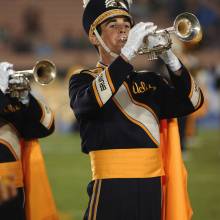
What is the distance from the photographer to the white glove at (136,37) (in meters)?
3.35

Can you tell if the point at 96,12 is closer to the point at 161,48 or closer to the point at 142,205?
the point at 161,48

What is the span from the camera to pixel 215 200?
24.7ft

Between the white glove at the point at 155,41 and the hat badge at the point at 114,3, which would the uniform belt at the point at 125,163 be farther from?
the hat badge at the point at 114,3

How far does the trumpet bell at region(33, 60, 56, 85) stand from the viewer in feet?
13.4

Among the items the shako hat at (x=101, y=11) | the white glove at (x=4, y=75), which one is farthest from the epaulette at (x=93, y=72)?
the white glove at (x=4, y=75)

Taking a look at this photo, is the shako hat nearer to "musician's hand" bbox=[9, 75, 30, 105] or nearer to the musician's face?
the musician's face

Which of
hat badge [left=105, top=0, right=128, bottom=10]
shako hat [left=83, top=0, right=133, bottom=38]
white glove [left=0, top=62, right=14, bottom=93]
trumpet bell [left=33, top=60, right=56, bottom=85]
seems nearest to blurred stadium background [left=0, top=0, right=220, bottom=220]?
trumpet bell [left=33, top=60, right=56, bottom=85]

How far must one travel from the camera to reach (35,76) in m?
4.05

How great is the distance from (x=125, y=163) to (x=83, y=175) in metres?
5.90

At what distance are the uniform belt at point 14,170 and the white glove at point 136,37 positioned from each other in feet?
3.66

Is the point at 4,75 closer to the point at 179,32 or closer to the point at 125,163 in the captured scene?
the point at 125,163

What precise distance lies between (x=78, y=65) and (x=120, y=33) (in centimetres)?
1138

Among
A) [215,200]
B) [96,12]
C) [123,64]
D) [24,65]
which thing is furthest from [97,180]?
[24,65]

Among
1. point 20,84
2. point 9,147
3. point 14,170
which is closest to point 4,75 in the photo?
point 20,84
